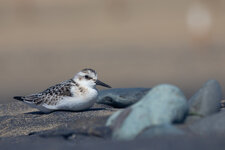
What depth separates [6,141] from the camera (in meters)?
7.45

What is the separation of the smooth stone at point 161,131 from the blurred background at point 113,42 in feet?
22.7

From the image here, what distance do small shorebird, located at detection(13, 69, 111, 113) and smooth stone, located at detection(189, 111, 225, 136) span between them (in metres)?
2.75

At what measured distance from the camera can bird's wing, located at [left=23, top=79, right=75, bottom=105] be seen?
358 inches

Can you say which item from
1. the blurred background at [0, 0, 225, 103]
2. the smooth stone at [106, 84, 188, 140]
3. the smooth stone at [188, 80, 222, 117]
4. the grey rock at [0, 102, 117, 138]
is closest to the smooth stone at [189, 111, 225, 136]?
the smooth stone at [106, 84, 188, 140]

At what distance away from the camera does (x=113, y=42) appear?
872 inches

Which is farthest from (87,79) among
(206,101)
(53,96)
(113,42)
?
(113,42)

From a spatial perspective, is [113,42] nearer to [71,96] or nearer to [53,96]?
[53,96]

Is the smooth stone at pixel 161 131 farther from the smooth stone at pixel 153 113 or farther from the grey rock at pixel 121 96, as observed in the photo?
the grey rock at pixel 121 96

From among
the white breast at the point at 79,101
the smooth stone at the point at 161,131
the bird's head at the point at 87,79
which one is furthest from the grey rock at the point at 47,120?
the smooth stone at the point at 161,131

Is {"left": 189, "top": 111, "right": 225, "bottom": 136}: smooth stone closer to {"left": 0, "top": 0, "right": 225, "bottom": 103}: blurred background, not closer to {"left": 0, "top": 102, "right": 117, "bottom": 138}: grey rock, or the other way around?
{"left": 0, "top": 102, "right": 117, "bottom": 138}: grey rock

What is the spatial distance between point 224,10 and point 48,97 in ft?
61.6

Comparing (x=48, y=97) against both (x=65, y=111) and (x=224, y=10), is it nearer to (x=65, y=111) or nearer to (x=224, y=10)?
(x=65, y=111)

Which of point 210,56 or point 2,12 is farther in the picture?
point 2,12

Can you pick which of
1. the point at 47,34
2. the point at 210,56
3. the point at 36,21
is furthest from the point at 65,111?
the point at 36,21
